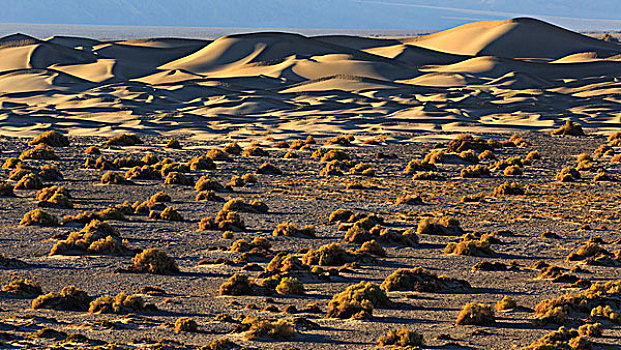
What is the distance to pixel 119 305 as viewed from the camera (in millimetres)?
16281

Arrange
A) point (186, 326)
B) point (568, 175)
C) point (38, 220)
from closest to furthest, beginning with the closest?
point (186, 326) → point (38, 220) → point (568, 175)

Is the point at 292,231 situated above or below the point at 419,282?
below

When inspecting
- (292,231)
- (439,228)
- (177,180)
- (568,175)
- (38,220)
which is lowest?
(568,175)

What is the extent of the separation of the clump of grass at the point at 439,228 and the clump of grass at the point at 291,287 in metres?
8.30

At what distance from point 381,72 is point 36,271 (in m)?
84.8

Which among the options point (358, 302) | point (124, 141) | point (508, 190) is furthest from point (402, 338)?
point (124, 141)

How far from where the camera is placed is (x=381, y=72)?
10306 centimetres

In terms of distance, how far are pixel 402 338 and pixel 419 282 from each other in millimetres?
4551

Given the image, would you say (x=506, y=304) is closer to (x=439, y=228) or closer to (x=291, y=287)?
(x=291, y=287)

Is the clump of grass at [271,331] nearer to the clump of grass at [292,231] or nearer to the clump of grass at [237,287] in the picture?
the clump of grass at [237,287]

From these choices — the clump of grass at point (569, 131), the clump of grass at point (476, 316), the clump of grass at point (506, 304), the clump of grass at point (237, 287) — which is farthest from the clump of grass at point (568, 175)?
the clump of grass at point (476, 316)

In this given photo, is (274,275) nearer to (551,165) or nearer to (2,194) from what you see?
(2,194)

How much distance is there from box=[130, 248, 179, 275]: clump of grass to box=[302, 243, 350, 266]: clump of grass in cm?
287

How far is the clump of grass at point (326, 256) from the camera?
2127 cm
